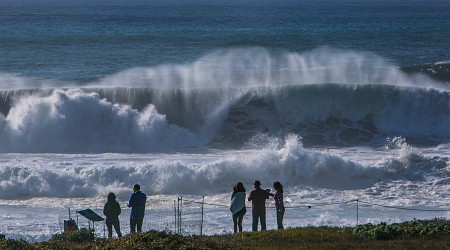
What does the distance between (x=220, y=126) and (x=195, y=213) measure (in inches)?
575

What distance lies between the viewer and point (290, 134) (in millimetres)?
36938

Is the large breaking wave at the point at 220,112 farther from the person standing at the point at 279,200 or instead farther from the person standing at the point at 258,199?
the person standing at the point at 258,199

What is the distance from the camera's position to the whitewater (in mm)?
25219

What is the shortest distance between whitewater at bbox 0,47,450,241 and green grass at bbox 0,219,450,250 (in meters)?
4.10

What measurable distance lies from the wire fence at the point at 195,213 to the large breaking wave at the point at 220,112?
10.2 metres

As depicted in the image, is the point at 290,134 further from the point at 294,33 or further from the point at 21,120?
the point at 294,33

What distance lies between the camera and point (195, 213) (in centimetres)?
2323

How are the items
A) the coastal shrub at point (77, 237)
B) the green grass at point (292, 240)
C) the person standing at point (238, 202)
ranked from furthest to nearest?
the person standing at point (238, 202) < the coastal shrub at point (77, 237) < the green grass at point (292, 240)

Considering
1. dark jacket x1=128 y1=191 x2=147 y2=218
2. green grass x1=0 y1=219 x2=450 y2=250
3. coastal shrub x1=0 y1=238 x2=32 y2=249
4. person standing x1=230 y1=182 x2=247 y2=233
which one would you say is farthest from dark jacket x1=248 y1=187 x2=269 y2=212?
coastal shrub x1=0 y1=238 x2=32 y2=249

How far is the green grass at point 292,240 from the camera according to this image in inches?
570

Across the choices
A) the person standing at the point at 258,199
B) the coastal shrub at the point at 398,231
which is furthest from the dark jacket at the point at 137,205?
the coastal shrub at the point at 398,231

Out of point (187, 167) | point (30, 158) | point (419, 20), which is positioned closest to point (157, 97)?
point (30, 158)

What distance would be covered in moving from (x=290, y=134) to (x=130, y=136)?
614 centimetres

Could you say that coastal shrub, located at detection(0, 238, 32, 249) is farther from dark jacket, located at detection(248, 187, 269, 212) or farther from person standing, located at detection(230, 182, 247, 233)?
dark jacket, located at detection(248, 187, 269, 212)
